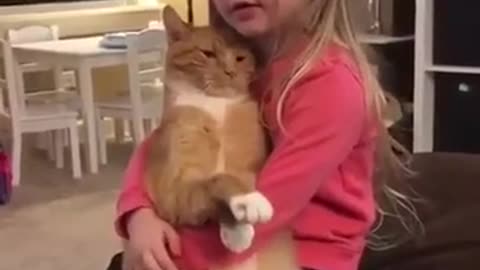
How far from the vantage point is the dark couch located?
1438 millimetres

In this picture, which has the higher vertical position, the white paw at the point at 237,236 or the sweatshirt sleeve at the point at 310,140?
→ the sweatshirt sleeve at the point at 310,140

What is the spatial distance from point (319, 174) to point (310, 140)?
0.15 ft

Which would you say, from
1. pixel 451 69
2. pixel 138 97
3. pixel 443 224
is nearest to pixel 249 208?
pixel 443 224

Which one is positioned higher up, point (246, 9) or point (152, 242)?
point (246, 9)

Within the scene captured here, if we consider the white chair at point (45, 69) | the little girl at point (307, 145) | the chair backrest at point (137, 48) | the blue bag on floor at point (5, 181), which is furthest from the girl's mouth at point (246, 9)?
the white chair at point (45, 69)

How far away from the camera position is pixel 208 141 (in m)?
1.20

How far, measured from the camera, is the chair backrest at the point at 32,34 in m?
5.21

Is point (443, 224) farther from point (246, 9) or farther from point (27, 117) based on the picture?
point (27, 117)

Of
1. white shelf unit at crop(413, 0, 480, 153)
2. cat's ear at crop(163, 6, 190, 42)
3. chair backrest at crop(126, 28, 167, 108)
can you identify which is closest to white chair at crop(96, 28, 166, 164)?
chair backrest at crop(126, 28, 167, 108)

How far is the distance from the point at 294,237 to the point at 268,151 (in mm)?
121

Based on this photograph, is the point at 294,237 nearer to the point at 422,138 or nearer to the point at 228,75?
the point at 228,75

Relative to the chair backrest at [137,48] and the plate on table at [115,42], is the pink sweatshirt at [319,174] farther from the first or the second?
the plate on table at [115,42]

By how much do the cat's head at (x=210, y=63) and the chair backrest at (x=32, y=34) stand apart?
13.1ft

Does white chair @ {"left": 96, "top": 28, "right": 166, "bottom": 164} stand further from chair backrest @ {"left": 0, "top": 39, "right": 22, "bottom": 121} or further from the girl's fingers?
the girl's fingers
